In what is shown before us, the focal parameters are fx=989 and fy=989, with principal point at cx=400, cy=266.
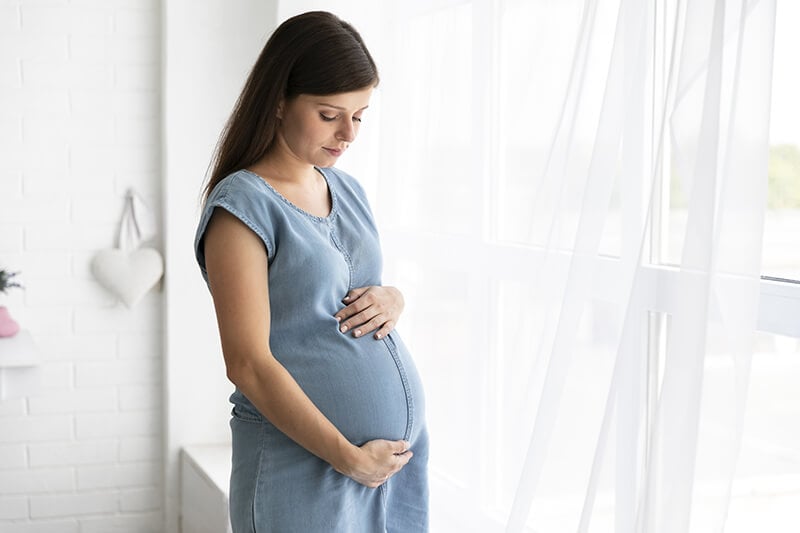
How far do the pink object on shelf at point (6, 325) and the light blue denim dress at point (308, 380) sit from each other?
171cm

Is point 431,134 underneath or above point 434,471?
above

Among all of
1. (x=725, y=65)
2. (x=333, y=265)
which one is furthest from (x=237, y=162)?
(x=725, y=65)

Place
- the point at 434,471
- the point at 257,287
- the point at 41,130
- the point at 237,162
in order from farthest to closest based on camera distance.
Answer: the point at 41,130
the point at 434,471
the point at 237,162
the point at 257,287

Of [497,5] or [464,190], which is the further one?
[464,190]

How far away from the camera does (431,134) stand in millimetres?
2641

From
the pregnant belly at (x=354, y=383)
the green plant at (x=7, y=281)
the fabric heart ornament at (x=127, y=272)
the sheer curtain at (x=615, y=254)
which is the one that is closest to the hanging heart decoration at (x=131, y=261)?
the fabric heart ornament at (x=127, y=272)

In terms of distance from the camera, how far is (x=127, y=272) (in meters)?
3.33

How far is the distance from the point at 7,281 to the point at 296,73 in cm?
195

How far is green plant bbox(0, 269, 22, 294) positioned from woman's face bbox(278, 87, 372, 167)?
5.60ft

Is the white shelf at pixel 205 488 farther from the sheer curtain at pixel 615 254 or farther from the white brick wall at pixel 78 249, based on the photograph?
the sheer curtain at pixel 615 254

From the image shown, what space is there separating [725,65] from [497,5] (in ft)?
3.61

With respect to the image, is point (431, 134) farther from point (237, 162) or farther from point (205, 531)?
point (205, 531)

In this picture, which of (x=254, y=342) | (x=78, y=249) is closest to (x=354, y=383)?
(x=254, y=342)

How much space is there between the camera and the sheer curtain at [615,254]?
1.28m
